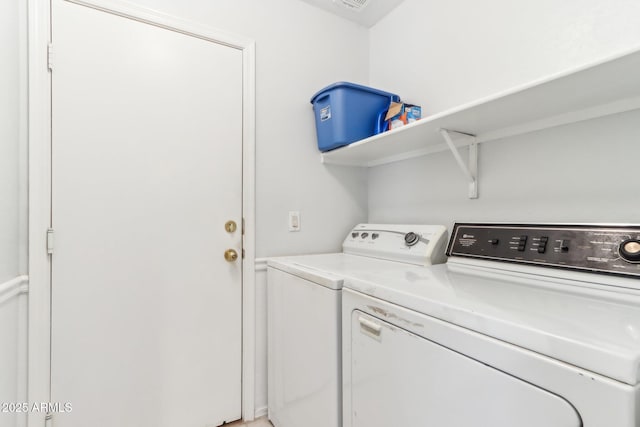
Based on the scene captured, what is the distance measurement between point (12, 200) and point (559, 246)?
A: 199 centimetres

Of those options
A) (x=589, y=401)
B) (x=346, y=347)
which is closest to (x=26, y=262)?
(x=346, y=347)

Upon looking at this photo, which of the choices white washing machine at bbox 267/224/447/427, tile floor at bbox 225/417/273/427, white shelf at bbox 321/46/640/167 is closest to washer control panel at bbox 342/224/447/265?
white washing machine at bbox 267/224/447/427

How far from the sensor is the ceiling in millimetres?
1862

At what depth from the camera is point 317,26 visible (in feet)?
6.27

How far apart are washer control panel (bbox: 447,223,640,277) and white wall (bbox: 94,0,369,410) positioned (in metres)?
0.86

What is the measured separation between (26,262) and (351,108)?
1641 millimetres

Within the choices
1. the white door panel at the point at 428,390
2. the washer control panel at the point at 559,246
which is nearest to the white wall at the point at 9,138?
the white door panel at the point at 428,390

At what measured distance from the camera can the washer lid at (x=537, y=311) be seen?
505mm

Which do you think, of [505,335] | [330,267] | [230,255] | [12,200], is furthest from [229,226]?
[505,335]

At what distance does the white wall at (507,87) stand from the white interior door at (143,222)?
1034mm

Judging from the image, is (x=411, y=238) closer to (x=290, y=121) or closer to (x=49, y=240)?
(x=290, y=121)

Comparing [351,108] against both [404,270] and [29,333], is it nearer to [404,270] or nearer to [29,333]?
[404,270]

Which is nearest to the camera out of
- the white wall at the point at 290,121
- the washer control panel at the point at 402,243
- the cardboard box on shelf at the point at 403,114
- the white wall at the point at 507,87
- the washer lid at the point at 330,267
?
the white wall at the point at 507,87

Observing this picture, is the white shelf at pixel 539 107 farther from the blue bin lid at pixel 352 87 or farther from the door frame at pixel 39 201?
the door frame at pixel 39 201
